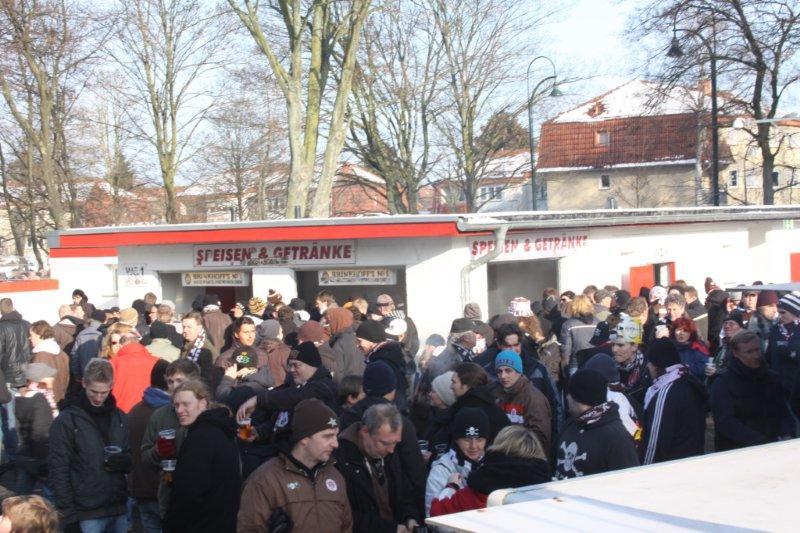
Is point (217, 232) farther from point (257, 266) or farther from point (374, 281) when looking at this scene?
point (374, 281)

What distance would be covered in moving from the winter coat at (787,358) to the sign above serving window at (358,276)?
8.73 metres

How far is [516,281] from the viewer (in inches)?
844

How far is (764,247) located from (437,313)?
1319 cm

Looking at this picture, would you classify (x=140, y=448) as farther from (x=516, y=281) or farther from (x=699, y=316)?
(x=516, y=281)

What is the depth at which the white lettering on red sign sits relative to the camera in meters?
16.2

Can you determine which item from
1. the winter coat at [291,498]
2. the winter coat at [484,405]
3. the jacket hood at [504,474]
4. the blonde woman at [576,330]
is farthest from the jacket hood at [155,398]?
the blonde woman at [576,330]

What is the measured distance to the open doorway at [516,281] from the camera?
824 inches

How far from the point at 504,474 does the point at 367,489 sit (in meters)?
0.78

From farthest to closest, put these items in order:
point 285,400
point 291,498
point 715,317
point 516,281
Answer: point 516,281 → point 715,317 → point 285,400 → point 291,498

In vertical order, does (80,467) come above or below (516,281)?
below

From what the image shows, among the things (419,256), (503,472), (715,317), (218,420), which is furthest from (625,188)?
(503,472)

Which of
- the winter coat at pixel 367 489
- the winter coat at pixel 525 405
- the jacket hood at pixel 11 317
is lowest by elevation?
the winter coat at pixel 367 489

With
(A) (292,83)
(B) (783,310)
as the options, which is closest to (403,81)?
(A) (292,83)

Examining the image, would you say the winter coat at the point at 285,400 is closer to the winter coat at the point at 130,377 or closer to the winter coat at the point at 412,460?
the winter coat at the point at 412,460
